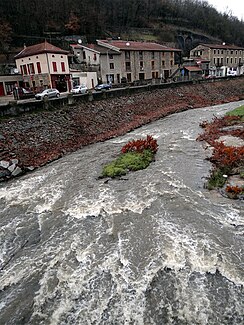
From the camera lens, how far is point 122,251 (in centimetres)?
864

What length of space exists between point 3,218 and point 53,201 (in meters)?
2.27

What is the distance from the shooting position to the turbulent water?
6.59m

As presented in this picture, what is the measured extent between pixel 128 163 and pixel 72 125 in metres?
9.65

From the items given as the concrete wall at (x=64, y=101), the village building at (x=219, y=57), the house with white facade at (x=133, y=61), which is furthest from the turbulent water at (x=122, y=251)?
the village building at (x=219, y=57)

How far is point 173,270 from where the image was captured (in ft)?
25.1

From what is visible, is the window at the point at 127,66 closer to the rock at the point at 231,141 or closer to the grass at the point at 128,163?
the rock at the point at 231,141

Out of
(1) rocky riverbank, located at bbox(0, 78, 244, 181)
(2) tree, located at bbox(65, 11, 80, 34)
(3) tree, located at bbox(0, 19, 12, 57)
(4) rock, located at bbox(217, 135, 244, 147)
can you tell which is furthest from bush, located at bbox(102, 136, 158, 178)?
(2) tree, located at bbox(65, 11, 80, 34)

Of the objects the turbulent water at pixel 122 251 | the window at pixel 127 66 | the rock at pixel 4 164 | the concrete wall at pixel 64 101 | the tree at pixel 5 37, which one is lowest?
the turbulent water at pixel 122 251

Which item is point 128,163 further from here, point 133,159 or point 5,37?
point 5,37

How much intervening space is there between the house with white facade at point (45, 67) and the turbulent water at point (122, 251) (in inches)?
1150

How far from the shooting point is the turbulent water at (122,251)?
6.59m

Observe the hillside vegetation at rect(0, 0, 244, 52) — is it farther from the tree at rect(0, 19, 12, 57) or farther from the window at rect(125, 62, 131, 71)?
the window at rect(125, 62, 131, 71)

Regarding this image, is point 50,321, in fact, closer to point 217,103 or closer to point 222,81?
point 217,103

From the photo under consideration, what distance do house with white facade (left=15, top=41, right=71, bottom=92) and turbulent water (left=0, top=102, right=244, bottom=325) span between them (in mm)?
29219
